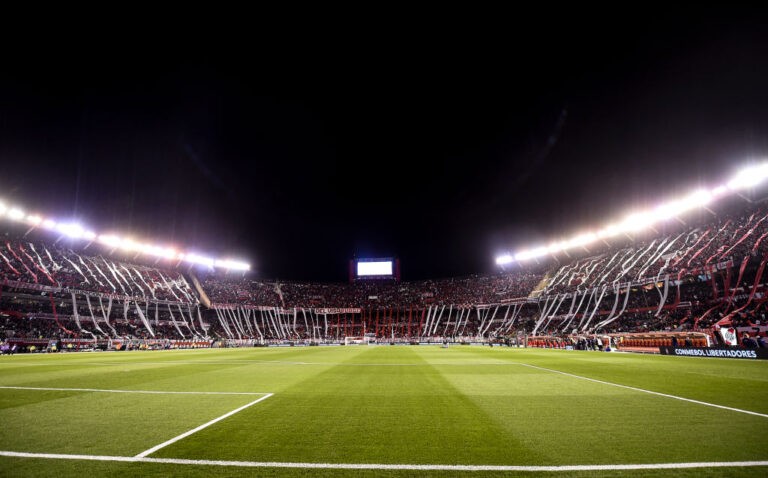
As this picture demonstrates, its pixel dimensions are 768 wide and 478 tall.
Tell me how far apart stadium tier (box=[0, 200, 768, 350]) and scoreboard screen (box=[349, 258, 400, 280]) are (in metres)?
4.01

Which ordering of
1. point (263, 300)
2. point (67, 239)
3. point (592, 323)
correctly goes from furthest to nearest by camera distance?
point (263, 300), point (67, 239), point (592, 323)

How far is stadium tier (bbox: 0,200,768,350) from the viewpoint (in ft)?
123

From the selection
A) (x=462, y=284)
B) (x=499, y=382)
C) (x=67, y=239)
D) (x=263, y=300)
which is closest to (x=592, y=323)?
(x=462, y=284)

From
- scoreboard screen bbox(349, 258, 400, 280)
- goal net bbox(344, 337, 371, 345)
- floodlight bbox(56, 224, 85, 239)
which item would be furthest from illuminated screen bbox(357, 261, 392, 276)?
floodlight bbox(56, 224, 85, 239)

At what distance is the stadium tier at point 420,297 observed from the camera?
1480 inches

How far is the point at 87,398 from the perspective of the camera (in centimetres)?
890

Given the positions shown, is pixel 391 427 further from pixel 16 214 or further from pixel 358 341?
pixel 358 341

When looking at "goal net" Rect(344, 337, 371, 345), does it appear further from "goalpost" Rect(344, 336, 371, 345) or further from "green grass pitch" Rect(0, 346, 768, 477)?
"green grass pitch" Rect(0, 346, 768, 477)

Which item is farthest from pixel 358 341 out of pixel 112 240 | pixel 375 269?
pixel 112 240

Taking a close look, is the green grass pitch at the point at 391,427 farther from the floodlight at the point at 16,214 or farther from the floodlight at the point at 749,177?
the floodlight at the point at 16,214

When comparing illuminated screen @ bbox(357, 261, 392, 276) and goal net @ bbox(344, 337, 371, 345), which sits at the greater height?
illuminated screen @ bbox(357, 261, 392, 276)

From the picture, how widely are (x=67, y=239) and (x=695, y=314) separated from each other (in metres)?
85.3

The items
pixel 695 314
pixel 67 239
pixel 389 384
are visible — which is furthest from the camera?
pixel 67 239

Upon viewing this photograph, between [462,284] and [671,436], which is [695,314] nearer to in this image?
[671,436]
